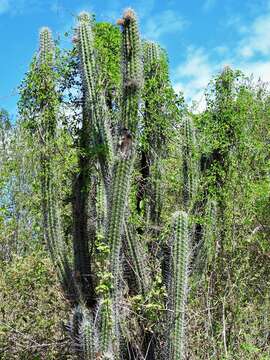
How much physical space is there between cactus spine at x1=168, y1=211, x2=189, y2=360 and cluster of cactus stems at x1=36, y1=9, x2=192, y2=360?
0.01 metres

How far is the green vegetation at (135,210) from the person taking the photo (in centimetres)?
624

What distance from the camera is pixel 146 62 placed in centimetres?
810

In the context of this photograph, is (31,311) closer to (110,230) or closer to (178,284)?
(178,284)

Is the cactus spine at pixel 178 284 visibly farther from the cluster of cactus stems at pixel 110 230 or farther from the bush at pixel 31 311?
the bush at pixel 31 311

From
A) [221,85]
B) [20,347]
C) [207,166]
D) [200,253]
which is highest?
[221,85]

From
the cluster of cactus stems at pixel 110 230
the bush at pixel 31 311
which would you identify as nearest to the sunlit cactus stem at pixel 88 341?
the cluster of cactus stems at pixel 110 230

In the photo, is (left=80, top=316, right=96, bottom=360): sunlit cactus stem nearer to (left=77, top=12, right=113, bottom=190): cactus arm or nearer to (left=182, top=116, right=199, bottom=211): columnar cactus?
(left=77, top=12, right=113, bottom=190): cactus arm

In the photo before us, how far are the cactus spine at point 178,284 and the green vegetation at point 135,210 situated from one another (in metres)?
0.01

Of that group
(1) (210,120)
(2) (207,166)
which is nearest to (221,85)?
(1) (210,120)

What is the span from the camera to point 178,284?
20.9 feet

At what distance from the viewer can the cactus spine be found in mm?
6223

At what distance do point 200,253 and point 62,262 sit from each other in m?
1.95

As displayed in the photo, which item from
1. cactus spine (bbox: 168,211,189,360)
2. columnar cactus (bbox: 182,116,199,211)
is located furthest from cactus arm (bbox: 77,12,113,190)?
columnar cactus (bbox: 182,116,199,211)

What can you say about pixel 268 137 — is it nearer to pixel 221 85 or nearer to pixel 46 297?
pixel 221 85
